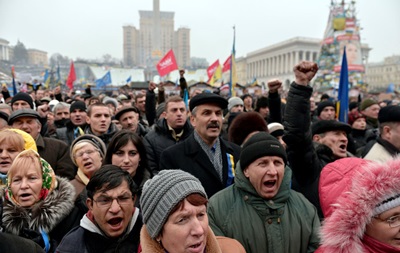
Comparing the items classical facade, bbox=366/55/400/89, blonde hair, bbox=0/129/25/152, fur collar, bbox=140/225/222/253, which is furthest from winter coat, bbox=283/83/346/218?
classical facade, bbox=366/55/400/89

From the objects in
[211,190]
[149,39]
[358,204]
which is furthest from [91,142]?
[149,39]

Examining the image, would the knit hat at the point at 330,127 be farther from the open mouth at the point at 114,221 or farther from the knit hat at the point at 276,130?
the open mouth at the point at 114,221

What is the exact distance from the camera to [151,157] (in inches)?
160

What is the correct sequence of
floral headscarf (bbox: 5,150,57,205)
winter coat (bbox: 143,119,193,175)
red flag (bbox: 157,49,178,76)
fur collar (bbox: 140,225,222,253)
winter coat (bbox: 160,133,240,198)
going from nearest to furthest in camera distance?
fur collar (bbox: 140,225,222,253), floral headscarf (bbox: 5,150,57,205), winter coat (bbox: 160,133,240,198), winter coat (bbox: 143,119,193,175), red flag (bbox: 157,49,178,76)

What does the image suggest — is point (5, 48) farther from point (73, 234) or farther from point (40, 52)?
point (73, 234)

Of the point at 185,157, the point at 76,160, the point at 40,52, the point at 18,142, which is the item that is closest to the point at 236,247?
the point at 185,157

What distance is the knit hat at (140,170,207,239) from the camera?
1657 mm

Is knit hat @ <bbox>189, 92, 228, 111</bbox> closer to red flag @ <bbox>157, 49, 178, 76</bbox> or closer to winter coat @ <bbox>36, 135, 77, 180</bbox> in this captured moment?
winter coat @ <bbox>36, 135, 77, 180</bbox>

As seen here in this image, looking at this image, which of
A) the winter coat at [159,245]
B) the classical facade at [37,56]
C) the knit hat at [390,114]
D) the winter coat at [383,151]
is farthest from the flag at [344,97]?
the classical facade at [37,56]

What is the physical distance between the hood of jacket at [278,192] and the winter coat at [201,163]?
65 cm

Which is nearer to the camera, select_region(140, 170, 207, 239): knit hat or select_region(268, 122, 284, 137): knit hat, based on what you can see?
select_region(140, 170, 207, 239): knit hat

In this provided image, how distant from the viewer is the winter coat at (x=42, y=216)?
2328mm

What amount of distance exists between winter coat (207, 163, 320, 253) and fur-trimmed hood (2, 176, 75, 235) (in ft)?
3.60

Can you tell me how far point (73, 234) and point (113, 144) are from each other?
3.67 ft
